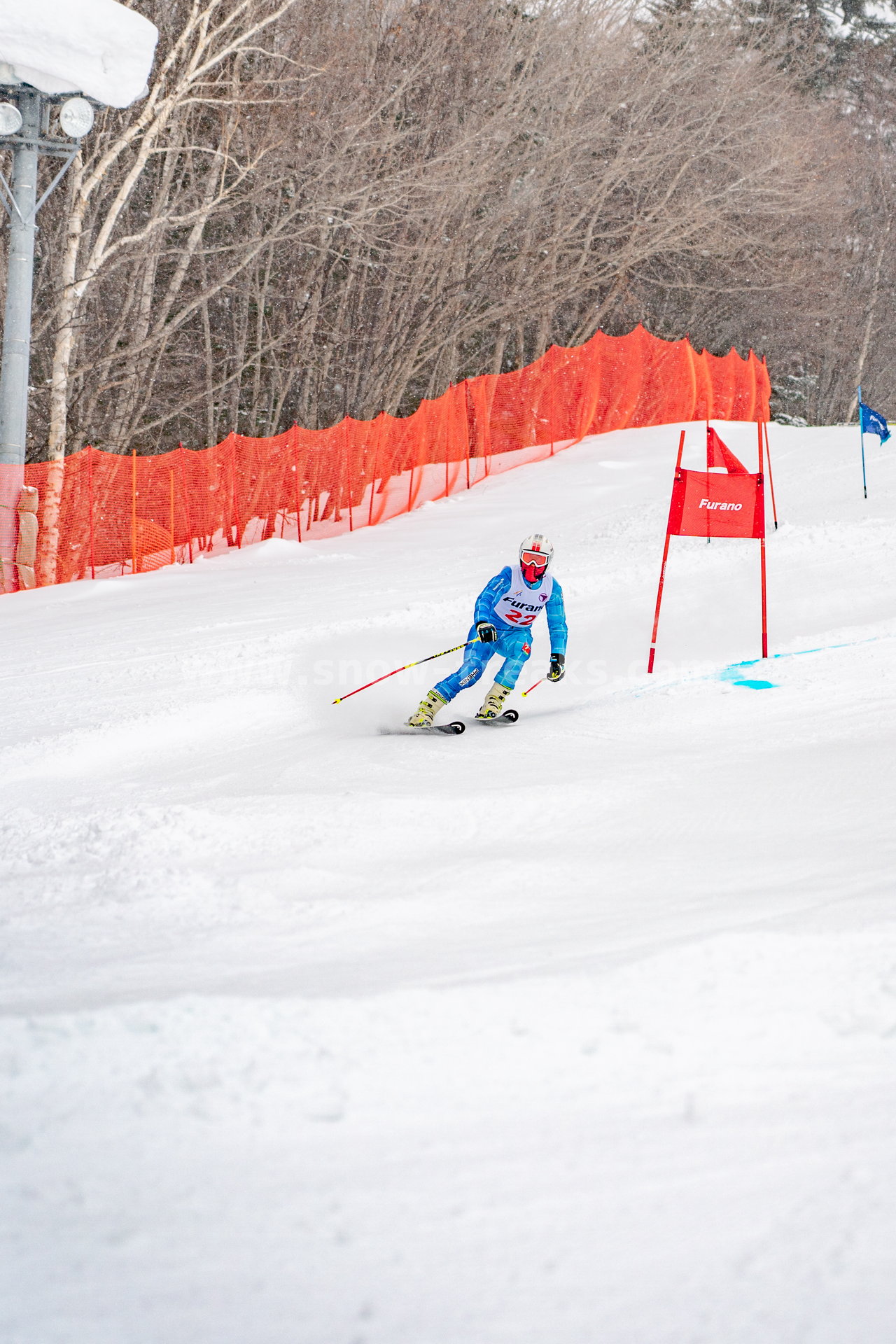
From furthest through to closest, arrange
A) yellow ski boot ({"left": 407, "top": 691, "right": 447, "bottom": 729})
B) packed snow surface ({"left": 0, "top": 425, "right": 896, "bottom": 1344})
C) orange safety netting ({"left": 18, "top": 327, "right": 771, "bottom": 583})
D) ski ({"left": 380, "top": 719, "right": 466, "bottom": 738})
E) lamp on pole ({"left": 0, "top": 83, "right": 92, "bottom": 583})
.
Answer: orange safety netting ({"left": 18, "top": 327, "right": 771, "bottom": 583}), lamp on pole ({"left": 0, "top": 83, "right": 92, "bottom": 583}), yellow ski boot ({"left": 407, "top": 691, "right": 447, "bottom": 729}), ski ({"left": 380, "top": 719, "right": 466, "bottom": 738}), packed snow surface ({"left": 0, "top": 425, "right": 896, "bottom": 1344})

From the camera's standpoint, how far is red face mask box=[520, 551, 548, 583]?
8.62m

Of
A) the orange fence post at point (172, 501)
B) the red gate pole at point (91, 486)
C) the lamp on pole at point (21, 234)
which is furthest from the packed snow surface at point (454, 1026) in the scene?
the orange fence post at point (172, 501)

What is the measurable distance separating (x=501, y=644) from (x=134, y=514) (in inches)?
318

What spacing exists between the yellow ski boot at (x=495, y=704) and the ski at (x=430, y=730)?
187 mm

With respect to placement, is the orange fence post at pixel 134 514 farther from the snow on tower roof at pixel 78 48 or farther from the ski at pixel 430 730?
the ski at pixel 430 730

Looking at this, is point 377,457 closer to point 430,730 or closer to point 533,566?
point 533,566

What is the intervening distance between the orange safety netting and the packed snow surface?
7.17 m

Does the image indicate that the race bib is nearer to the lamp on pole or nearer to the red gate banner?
the red gate banner

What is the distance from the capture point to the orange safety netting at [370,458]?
15289 mm

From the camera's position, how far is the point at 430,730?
8.38 m

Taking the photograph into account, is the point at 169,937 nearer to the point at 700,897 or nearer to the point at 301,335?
the point at 700,897

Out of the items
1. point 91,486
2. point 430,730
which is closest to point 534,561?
A: point 430,730

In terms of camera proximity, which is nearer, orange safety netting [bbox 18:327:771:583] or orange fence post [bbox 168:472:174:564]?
orange safety netting [bbox 18:327:771:583]

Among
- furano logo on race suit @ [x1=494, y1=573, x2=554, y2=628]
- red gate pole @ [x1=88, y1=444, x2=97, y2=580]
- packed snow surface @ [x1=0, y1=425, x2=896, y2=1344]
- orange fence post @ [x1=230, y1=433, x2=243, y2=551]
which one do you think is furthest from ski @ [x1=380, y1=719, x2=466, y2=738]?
orange fence post @ [x1=230, y1=433, x2=243, y2=551]
